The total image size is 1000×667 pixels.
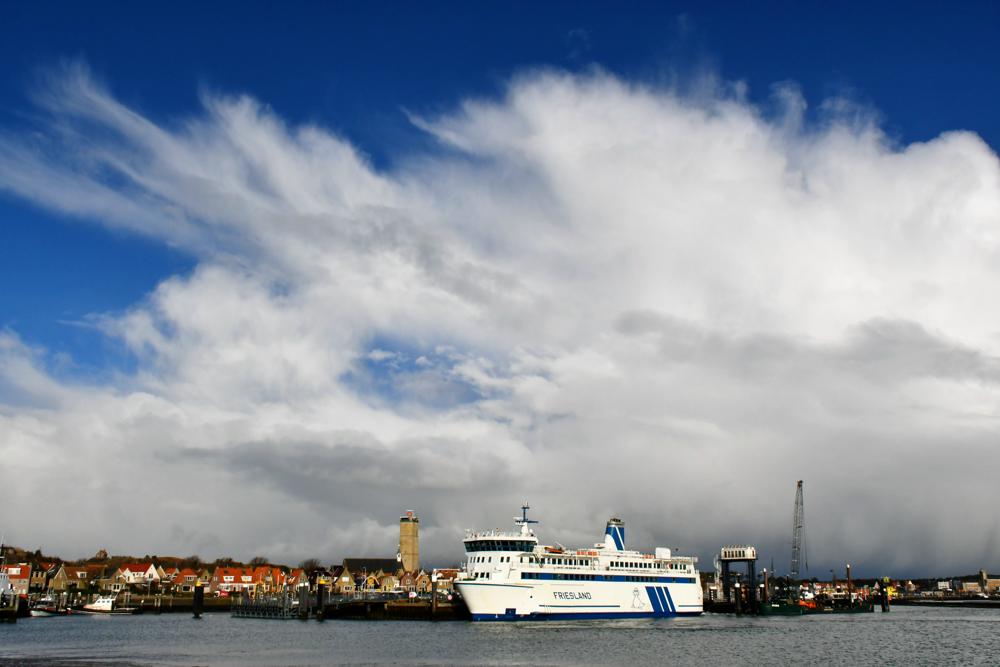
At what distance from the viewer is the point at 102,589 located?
16412cm

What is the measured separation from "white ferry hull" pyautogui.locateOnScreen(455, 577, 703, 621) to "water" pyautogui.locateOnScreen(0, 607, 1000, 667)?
6.05ft

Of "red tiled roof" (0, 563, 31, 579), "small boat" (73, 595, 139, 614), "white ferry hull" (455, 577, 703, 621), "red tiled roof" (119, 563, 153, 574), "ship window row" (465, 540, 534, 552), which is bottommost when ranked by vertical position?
"small boat" (73, 595, 139, 614)

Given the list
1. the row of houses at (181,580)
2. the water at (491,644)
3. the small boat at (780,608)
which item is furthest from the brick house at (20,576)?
the small boat at (780,608)

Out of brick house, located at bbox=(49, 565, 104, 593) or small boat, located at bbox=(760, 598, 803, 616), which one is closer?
small boat, located at bbox=(760, 598, 803, 616)

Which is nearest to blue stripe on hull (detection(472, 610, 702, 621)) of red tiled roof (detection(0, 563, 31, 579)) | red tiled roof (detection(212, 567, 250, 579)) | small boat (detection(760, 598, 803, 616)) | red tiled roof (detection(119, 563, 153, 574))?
small boat (detection(760, 598, 803, 616))

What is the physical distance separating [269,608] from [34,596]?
190 feet

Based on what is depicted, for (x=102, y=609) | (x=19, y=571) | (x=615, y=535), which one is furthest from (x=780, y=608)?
(x=19, y=571)

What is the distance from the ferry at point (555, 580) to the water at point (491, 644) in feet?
7.65

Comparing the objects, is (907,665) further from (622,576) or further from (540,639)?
(622,576)

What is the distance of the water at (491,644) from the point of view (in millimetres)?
54125

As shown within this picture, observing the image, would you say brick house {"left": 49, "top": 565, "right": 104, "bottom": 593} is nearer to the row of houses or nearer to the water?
the row of houses

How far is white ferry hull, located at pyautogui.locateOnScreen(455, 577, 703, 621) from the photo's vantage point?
86812 mm

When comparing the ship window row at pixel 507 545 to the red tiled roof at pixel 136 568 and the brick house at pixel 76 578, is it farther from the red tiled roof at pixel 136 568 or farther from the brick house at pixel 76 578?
the red tiled roof at pixel 136 568

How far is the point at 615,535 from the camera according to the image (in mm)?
104062
